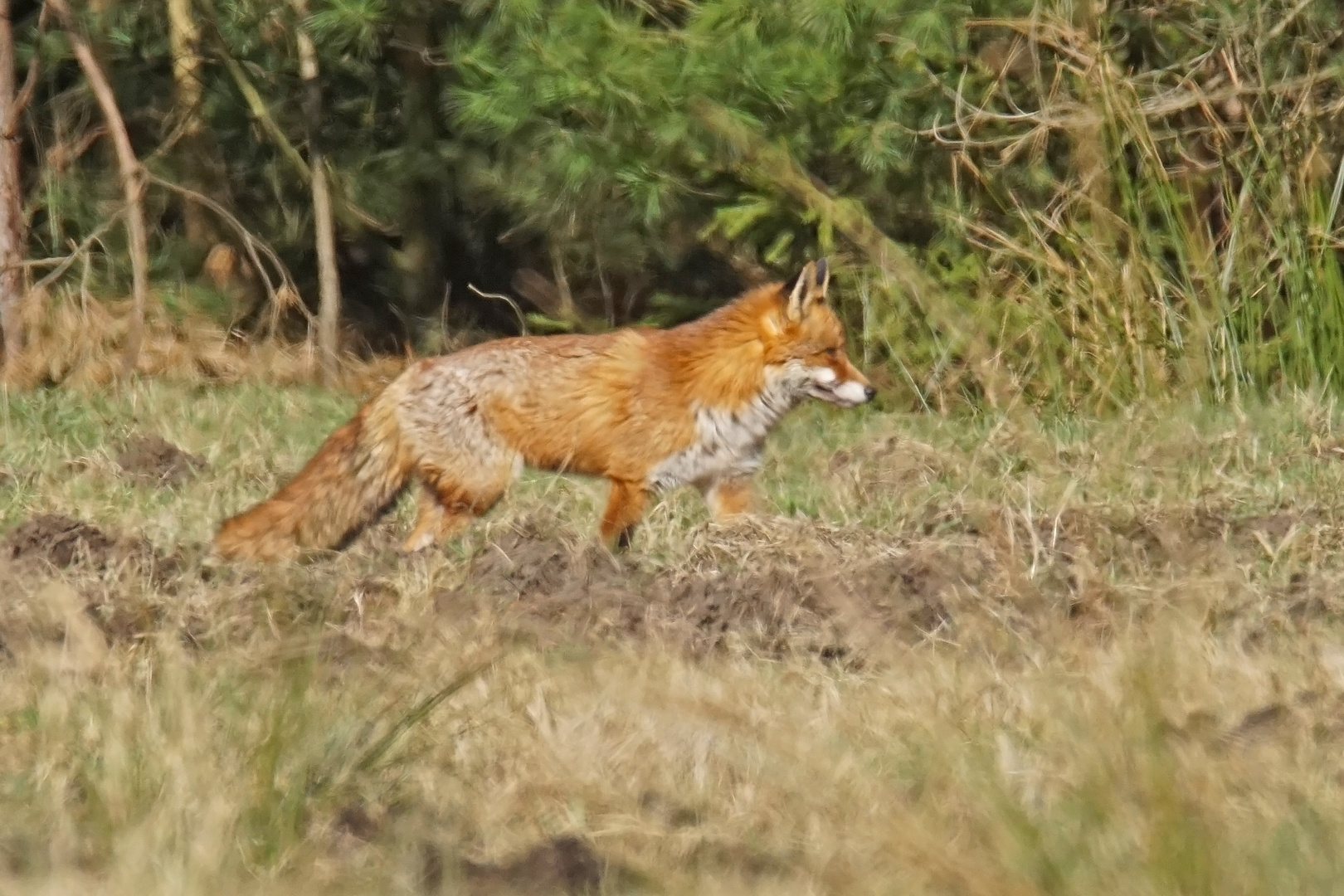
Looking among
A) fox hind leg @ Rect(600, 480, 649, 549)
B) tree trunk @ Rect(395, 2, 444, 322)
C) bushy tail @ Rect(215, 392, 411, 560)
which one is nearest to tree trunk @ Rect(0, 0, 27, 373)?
tree trunk @ Rect(395, 2, 444, 322)

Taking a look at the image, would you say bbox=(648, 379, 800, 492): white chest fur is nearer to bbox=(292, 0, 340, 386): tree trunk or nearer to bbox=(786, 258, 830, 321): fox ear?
bbox=(786, 258, 830, 321): fox ear

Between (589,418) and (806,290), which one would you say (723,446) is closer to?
(589,418)

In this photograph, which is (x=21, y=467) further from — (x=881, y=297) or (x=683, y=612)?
(x=881, y=297)

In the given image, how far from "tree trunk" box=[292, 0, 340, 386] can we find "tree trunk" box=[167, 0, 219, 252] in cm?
75

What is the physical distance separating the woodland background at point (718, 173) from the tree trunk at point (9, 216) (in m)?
0.02

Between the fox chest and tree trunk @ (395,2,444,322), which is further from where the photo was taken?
tree trunk @ (395,2,444,322)

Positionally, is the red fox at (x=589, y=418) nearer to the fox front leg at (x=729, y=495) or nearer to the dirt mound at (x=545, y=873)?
the fox front leg at (x=729, y=495)

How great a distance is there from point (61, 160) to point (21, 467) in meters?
6.45

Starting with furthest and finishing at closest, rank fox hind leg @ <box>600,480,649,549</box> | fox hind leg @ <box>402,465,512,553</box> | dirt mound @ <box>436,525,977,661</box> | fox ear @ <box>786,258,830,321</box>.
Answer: fox ear @ <box>786,258,830,321</box>
fox hind leg @ <box>402,465,512,553</box>
fox hind leg @ <box>600,480,649,549</box>
dirt mound @ <box>436,525,977,661</box>

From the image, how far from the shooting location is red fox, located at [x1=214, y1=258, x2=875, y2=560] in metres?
7.18

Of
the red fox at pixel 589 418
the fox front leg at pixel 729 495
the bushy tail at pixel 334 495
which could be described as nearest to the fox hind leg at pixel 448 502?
the red fox at pixel 589 418

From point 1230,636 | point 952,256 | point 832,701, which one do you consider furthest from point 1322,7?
point 832,701

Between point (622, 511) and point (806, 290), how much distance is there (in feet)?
4.12

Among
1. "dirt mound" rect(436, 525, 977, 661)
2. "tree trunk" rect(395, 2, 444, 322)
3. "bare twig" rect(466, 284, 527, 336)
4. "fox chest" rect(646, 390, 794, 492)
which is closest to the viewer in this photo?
"dirt mound" rect(436, 525, 977, 661)
